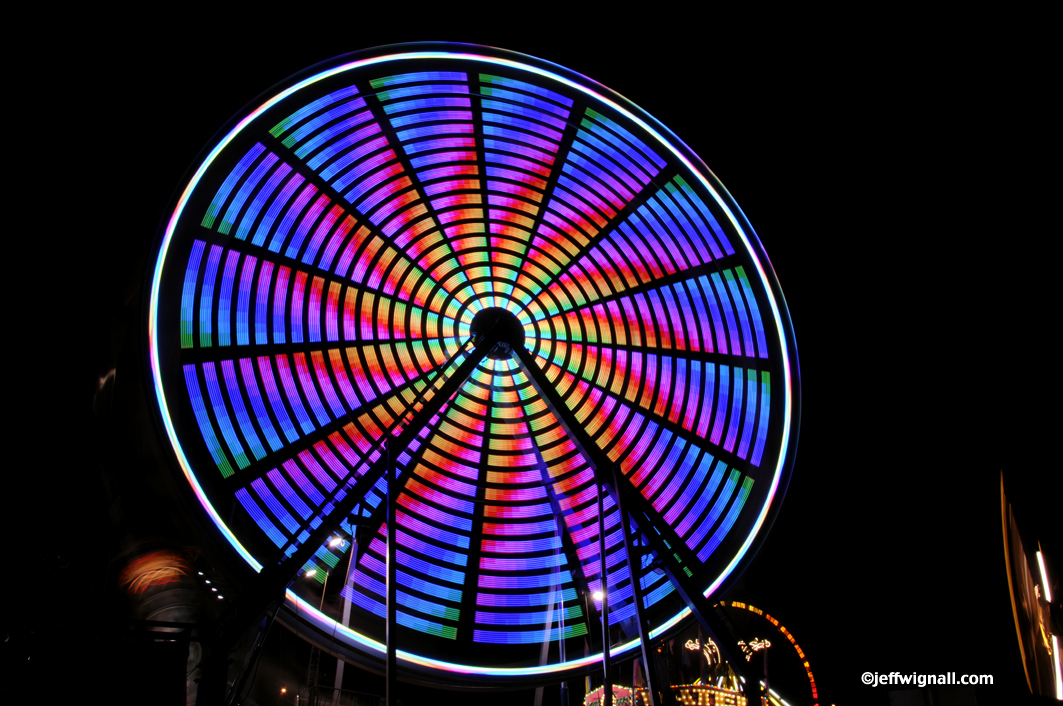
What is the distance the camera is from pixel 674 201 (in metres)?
10.5

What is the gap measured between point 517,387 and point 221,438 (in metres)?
6.44

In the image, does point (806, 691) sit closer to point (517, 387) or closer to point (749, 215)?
point (517, 387)

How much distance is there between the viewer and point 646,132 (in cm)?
948

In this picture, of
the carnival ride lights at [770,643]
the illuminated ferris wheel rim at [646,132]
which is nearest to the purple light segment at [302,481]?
the illuminated ferris wheel rim at [646,132]

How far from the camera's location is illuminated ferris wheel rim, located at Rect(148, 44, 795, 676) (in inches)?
335

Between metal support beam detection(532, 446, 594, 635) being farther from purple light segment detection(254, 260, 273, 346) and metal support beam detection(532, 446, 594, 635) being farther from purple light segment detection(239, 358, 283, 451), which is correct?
purple light segment detection(254, 260, 273, 346)

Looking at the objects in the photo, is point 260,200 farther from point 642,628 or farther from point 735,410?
point 735,410

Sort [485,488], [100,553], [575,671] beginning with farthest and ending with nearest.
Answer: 1. [485,488]
2. [575,671]
3. [100,553]

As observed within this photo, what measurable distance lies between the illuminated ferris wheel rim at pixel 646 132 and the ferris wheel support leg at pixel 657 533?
2.16 metres

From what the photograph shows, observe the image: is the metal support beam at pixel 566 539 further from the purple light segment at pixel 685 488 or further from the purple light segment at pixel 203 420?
the purple light segment at pixel 203 420

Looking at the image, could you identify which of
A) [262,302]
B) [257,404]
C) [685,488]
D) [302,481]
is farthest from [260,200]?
[685,488]

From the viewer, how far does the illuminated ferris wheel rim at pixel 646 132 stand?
27.9 feet

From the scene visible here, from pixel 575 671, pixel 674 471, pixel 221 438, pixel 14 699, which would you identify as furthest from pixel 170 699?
pixel 674 471

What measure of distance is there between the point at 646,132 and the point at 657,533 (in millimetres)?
6032
